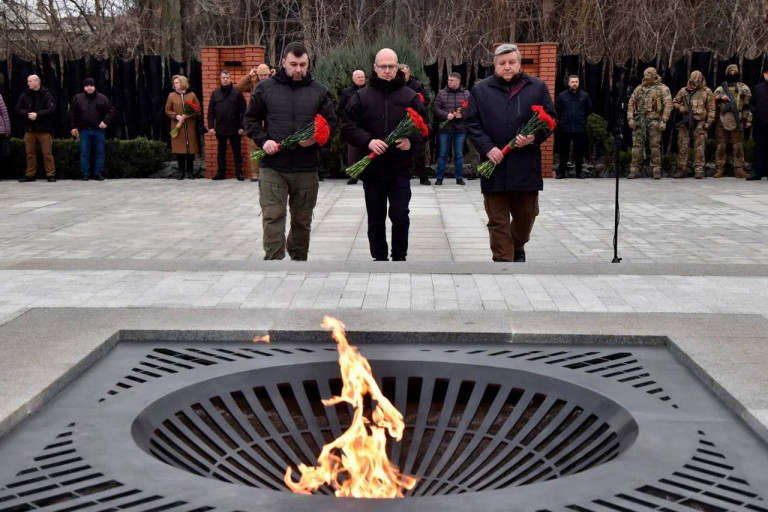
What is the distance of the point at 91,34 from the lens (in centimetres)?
2462

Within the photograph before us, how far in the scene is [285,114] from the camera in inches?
310

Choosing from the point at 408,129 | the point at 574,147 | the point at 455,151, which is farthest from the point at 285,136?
the point at 574,147

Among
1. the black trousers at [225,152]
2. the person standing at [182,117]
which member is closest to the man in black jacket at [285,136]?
the black trousers at [225,152]

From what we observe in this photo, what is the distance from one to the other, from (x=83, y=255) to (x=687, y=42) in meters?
18.8

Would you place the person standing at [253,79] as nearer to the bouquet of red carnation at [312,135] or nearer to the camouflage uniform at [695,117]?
the camouflage uniform at [695,117]

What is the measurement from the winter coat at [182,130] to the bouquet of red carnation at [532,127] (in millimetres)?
11364

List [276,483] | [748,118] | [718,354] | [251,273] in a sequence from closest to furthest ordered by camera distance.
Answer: [276,483] → [718,354] → [251,273] → [748,118]

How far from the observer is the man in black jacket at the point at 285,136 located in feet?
25.6

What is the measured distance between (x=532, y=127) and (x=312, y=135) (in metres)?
1.82

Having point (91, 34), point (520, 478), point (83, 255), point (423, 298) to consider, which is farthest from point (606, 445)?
point (91, 34)

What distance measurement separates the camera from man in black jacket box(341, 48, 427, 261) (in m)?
7.89

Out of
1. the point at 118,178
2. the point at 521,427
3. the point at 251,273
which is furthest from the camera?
the point at 118,178

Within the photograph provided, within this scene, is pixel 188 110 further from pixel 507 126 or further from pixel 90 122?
pixel 507 126

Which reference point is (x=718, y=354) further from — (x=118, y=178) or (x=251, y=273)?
(x=118, y=178)
